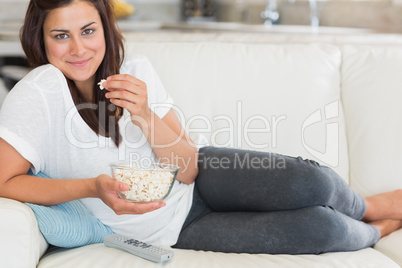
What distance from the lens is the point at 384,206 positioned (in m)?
1.88

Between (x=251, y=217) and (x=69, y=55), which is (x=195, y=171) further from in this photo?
(x=69, y=55)

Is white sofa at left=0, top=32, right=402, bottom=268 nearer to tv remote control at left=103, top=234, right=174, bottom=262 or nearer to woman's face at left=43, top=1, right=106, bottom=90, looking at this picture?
woman's face at left=43, top=1, right=106, bottom=90

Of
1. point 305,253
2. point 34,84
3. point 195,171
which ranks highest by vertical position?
point 34,84

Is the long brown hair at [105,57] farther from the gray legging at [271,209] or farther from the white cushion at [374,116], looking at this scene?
the white cushion at [374,116]

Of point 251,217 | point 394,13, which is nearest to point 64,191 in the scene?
point 251,217

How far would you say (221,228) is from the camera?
5.41 ft

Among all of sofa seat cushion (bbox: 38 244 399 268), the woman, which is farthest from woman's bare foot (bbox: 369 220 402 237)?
sofa seat cushion (bbox: 38 244 399 268)

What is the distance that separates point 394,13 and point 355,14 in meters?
0.43

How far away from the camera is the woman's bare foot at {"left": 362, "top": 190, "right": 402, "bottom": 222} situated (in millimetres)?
1879

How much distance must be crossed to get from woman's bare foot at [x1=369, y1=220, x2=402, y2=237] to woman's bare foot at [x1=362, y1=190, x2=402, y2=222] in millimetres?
20

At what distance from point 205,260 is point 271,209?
301 mm

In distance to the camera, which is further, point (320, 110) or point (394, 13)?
point (394, 13)

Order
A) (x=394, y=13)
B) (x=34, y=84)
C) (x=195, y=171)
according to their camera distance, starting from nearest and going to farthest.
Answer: (x=34, y=84), (x=195, y=171), (x=394, y=13)

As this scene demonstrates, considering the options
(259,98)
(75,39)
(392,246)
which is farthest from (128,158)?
(392,246)
